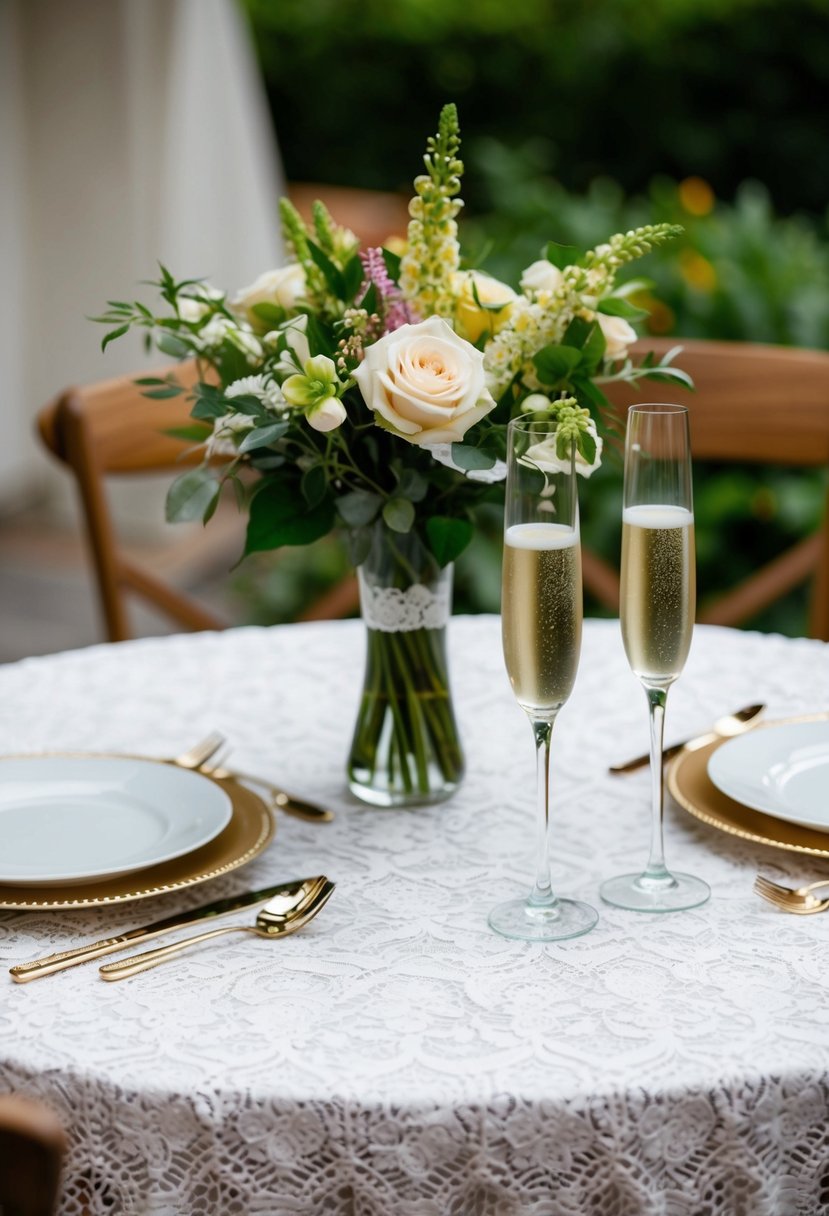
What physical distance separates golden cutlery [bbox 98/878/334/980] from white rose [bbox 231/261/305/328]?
0.48 meters

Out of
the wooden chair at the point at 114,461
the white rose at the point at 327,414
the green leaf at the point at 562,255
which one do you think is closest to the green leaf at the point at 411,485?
the white rose at the point at 327,414

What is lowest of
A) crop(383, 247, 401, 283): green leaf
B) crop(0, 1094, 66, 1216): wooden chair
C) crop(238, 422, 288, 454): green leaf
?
crop(0, 1094, 66, 1216): wooden chair

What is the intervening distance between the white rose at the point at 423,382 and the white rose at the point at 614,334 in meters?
0.16

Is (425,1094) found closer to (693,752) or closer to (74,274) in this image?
(693,752)

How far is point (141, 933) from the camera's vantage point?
1.00 meters

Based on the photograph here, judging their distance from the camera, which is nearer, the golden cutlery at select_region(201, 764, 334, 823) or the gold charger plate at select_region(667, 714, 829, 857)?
the gold charger plate at select_region(667, 714, 829, 857)

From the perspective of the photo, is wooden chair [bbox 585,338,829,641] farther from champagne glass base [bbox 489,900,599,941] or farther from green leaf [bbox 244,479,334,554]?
champagne glass base [bbox 489,900,599,941]

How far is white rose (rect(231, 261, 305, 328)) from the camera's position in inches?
47.5

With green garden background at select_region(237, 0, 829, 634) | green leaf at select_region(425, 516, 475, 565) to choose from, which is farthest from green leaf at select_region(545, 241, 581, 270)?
green garden background at select_region(237, 0, 829, 634)

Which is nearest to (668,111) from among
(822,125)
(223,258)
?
(822,125)

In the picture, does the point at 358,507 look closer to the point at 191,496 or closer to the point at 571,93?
the point at 191,496

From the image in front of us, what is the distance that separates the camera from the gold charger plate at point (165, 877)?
3.39 feet

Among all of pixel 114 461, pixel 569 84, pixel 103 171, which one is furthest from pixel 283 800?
pixel 569 84

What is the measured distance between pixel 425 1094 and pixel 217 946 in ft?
0.80
